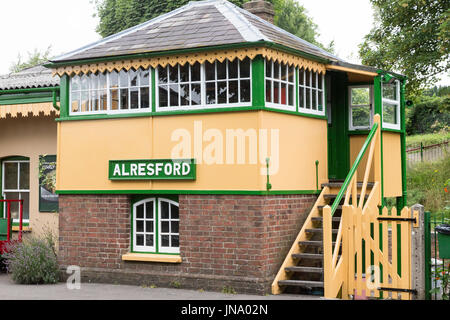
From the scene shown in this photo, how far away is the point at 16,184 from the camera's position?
1684cm

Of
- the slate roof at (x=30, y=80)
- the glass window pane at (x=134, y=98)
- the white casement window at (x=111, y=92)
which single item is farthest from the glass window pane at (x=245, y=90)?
the slate roof at (x=30, y=80)

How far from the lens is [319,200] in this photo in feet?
42.8

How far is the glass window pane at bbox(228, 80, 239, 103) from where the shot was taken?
39.7 feet

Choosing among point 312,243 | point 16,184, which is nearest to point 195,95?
point 312,243

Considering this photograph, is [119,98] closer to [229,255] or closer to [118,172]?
[118,172]

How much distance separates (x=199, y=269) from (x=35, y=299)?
2.85 metres

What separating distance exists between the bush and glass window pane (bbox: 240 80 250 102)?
199 inches

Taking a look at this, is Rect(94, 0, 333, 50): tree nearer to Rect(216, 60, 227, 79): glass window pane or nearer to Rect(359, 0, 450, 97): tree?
Rect(359, 0, 450, 97): tree

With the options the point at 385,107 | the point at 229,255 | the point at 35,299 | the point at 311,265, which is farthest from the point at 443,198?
the point at 35,299

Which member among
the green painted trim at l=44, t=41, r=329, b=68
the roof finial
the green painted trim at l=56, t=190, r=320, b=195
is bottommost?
the green painted trim at l=56, t=190, r=320, b=195

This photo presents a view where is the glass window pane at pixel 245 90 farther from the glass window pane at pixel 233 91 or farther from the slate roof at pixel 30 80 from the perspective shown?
the slate roof at pixel 30 80

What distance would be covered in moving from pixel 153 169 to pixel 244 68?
2536mm

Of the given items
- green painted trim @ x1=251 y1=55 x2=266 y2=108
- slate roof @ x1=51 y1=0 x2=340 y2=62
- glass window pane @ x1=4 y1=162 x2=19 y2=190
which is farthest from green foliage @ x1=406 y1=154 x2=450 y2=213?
glass window pane @ x1=4 y1=162 x2=19 y2=190

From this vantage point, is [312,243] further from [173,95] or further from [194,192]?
[173,95]
